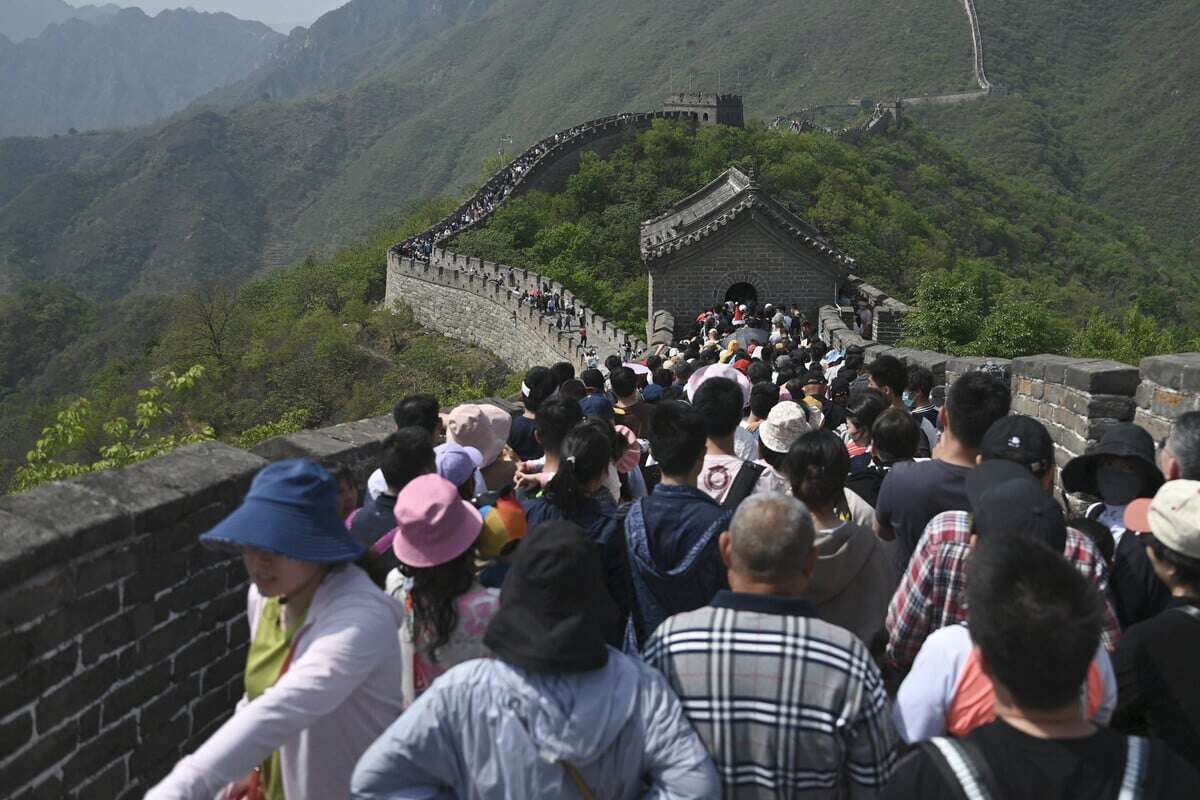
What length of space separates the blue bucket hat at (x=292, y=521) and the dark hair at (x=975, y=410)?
277cm

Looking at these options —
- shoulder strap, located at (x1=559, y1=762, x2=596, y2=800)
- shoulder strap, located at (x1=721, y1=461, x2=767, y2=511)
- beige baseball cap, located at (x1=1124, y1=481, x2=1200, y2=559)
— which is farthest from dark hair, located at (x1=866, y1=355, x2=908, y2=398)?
shoulder strap, located at (x1=559, y1=762, x2=596, y2=800)

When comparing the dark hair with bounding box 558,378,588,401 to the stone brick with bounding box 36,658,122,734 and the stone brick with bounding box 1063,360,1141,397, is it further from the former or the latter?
the stone brick with bounding box 36,658,122,734

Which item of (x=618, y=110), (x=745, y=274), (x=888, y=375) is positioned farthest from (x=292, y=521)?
(x=618, y=110)

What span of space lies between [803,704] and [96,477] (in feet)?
9.44

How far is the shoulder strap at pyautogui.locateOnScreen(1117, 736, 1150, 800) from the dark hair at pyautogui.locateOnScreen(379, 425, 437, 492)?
2949 millimetres

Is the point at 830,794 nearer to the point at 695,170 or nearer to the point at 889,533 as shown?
the point at 889,533

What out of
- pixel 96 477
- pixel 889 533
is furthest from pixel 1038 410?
pixel 96 477

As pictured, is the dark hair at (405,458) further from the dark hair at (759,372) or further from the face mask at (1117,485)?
the dark hair at (759,372)

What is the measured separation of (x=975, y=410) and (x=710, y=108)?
6019cm

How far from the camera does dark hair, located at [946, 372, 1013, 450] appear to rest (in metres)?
4.88

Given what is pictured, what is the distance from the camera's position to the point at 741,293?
101 ft

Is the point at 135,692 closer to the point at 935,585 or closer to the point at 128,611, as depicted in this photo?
the point at 128,611

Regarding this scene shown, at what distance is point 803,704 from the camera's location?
2971 mm

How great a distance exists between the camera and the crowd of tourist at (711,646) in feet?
8.43
